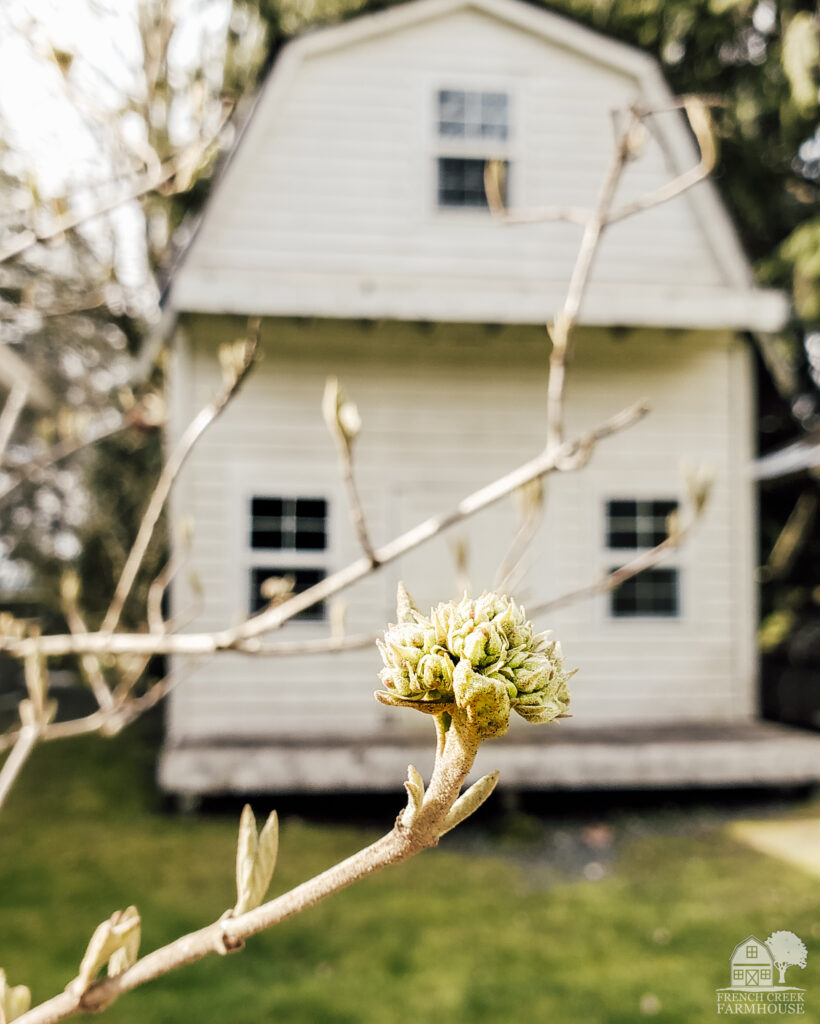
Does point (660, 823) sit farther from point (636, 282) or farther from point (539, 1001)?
point (636, 282)

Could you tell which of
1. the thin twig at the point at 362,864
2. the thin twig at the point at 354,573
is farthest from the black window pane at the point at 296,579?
the thin twig at the point at 362,864

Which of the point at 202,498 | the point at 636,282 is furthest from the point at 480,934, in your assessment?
the point at 636,282

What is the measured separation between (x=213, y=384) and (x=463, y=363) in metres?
2.02

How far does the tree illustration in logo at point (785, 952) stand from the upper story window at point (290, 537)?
12.6 ft

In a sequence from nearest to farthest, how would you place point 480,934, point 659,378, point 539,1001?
point 539,1001
point 480,934
point 659,378

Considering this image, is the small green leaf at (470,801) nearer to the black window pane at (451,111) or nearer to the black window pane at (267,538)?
the black window pane at (267,538)

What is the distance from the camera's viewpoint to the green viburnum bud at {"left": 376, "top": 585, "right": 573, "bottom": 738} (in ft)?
1.18

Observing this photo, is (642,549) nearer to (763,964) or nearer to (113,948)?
(763,964)

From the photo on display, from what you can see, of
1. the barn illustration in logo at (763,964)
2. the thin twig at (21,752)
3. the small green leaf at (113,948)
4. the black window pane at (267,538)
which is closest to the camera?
the small green leaf at (113,948)

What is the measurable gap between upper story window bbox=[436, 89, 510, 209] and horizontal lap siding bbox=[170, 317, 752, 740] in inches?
46.5

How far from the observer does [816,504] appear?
26.9 feet

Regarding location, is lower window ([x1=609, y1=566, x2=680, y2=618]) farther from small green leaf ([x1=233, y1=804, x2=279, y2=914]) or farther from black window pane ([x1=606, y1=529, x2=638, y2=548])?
small green leaf ([x1=233, y1=804, x2=279, y2=914])

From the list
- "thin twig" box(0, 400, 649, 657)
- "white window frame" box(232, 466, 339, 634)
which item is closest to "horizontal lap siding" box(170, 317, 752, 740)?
"white window frame" box(232, 466, 339, 634)

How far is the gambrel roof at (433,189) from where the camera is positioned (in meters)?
6.32
